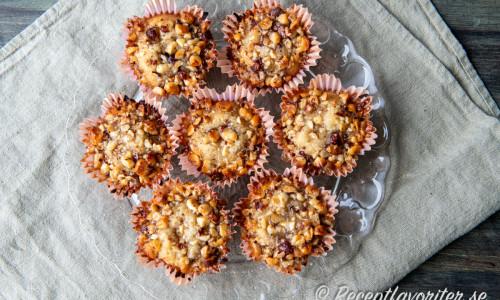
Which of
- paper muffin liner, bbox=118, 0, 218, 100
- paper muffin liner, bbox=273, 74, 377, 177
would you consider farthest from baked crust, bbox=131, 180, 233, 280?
paper muffin liner, bbox=118, 0, 218, 100

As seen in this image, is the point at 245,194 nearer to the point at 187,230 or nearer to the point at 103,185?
the point at 187,230

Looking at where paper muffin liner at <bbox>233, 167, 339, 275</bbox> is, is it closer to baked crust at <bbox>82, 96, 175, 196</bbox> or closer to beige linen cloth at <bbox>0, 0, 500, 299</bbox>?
beige linen cloth at <bbox>0, 0, 500, 299</bbox>

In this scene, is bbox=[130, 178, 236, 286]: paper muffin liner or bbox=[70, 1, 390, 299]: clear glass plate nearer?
bbox=[130, 178, 236, 286]: paper muffin liner

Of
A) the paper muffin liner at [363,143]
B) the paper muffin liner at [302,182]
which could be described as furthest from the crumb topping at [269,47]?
the paper muffin liner at [302,182]

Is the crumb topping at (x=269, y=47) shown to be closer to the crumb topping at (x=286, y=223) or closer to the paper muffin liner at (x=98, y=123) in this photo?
the paper muffin liner at (x=98, y=123)

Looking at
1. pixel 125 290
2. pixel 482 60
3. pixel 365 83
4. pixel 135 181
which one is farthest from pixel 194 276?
pixel 482 60

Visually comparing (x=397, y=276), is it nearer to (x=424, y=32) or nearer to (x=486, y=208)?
(x=486, y=208)
